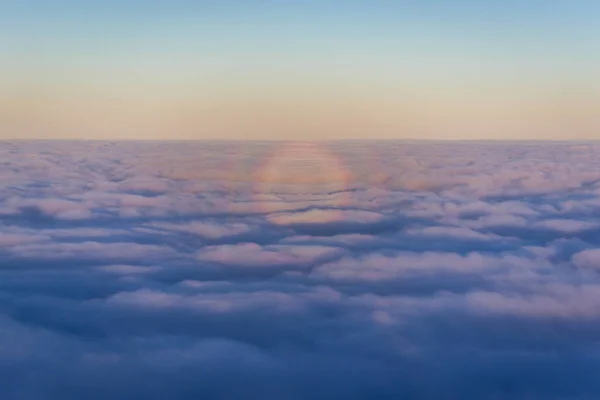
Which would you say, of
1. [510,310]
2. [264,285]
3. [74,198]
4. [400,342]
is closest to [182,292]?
[264,285]

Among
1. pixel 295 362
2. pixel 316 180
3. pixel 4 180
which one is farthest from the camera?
pixel 316 180

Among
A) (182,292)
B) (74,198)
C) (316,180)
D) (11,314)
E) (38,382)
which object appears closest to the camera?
(38,382)

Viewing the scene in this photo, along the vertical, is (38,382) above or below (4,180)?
below

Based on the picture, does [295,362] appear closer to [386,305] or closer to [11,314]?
[386,305]

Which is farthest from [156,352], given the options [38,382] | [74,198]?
[74,198]

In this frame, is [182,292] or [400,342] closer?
[400,342]

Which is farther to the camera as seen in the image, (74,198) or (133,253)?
(74,198)

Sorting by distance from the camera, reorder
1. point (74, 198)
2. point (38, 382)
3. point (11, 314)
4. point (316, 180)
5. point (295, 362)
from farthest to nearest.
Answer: point (316, 180) → point (74, 198) → point (11, 314) → point (295, 362) → point (38, 382)

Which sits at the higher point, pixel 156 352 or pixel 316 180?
pixel 316 180

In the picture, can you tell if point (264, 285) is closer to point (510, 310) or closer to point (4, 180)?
point (510, 310)
